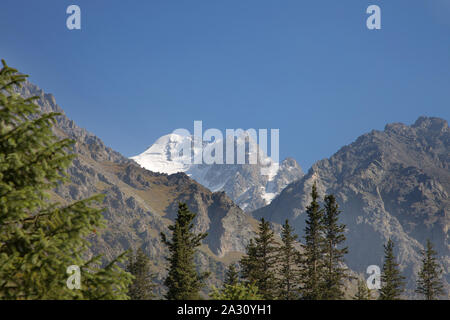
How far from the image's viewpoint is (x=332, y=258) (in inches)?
2018

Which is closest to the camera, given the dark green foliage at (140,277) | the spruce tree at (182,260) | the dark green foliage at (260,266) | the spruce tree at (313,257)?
the spruce tree at (182,260)

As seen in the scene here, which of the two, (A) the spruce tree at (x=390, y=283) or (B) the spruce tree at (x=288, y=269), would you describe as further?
(A) the spruce tree at (x=390, y=283)

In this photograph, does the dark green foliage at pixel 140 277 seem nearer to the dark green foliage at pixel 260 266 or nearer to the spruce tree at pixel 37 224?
the dark green foliage at pixel 260 266

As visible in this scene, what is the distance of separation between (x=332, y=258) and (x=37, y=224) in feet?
146

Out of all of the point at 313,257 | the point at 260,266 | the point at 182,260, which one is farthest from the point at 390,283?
the point at 182,260

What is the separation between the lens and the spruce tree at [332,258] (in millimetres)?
46694

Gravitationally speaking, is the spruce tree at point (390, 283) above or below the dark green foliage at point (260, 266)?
below

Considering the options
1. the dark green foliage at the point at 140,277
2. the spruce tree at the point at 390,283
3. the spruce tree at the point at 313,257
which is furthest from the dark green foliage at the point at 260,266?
the dark green foliage at the point at 140,277

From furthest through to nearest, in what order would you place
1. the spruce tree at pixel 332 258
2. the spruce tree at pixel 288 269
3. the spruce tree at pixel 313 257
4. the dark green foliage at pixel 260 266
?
the spruce tree at pixel 288 269
the dark green foliage at pixel 260 266
the spruce tree at pixel 332 258
the spruce tree at pixel 313 257

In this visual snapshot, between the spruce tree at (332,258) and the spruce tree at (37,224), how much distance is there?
3824 centimetres
